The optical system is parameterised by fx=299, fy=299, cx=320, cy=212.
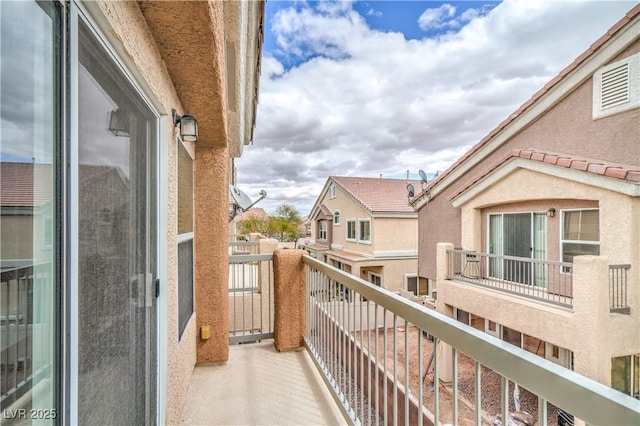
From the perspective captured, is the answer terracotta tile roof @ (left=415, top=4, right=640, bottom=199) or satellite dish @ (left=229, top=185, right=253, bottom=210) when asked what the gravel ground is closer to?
satellite dish @ (left=229, top=185, right=253, bottom=210)

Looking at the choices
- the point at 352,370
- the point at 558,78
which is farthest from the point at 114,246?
the point at 558,78

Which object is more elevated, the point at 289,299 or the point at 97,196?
the point at 97,196

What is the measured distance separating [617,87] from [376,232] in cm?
1021

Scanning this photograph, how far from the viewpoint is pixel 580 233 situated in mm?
6383

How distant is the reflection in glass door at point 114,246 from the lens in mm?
995

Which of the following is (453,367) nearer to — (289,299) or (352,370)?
(352,370)

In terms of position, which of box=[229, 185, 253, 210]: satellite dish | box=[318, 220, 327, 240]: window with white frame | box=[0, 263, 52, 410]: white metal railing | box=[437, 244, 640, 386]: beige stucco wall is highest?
box=[229, 185, 253, 210]: satellite dish

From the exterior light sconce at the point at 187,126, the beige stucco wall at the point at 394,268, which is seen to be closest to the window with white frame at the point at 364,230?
the beige stucco wall at the point at 394,268

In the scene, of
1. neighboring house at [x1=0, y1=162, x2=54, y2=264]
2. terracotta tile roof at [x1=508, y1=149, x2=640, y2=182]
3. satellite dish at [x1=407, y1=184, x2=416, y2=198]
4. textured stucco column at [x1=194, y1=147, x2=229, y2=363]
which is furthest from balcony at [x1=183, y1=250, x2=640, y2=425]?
satellite dish at [x1=407, y1=184, x2=416, y2=198]

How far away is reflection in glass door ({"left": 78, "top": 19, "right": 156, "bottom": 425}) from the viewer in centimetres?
100

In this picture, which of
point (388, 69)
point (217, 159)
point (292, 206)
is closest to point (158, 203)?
point (217, 159)

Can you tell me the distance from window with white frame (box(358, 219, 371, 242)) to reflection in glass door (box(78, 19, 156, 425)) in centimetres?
1429

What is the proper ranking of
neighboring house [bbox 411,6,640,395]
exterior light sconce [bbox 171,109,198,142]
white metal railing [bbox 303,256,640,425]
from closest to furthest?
1. white metal railing [bbox 303,256,640,425]
2. exterior light sconce [bbox 171,109,198,142]
3. neighboring house [bbox 411,6,640,395]

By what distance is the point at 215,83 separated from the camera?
1981mm
